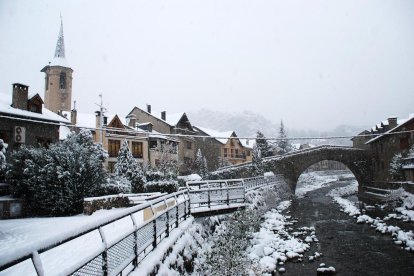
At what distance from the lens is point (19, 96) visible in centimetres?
2431

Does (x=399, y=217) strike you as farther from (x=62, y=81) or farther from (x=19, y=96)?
(x=62, y=81)

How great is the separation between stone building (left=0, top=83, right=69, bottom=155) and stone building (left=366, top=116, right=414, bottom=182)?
3221cm

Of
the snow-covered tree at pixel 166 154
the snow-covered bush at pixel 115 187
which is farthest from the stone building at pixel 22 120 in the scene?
the snow-covered tree at pixel 166 154

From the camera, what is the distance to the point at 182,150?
5053 centimetres

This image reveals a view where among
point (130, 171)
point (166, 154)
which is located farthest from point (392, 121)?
point (130, 171)

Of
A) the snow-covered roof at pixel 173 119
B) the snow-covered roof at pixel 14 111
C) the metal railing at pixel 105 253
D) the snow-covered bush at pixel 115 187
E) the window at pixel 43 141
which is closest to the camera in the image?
the metal railing at pixel 105 253

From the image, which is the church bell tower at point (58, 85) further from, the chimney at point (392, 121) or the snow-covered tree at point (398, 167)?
the chimney at point (392, 121)

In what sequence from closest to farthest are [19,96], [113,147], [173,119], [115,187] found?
[115,187], [19,96], [113,147], [173,119]

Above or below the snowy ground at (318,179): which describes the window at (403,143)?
above

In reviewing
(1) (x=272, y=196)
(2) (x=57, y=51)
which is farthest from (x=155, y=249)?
(2) (x=57, y=51)

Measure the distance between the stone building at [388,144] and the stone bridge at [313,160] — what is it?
1.49 meters

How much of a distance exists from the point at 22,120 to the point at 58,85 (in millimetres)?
33838

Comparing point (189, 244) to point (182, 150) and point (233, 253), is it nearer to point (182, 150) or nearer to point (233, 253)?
point (233, 253)

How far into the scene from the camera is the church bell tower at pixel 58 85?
53438 mm
